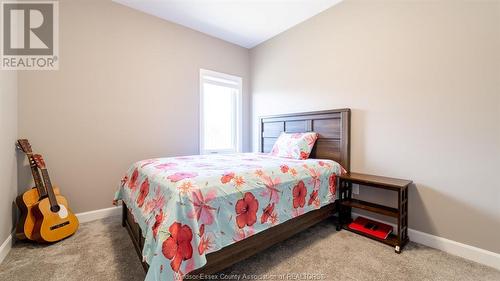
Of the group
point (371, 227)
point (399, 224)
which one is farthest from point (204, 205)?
point (371, 227)

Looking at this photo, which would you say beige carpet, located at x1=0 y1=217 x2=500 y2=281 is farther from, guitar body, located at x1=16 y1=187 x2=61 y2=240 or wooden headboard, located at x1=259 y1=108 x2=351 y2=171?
wooden headboard, located at x1=259 y1=108 x2=351 y2=171

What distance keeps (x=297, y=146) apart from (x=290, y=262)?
1.32 m

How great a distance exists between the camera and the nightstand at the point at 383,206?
1.80m

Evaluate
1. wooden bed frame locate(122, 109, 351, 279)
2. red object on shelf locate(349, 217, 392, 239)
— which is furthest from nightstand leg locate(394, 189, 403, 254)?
wooden bed frame locate(122, 109, 351, 279)

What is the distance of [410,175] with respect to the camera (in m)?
2.01

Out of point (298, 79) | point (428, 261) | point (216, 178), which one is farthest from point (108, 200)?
point (428, 261)

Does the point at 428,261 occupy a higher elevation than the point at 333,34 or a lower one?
lower

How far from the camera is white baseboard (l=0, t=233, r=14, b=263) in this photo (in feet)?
5.31

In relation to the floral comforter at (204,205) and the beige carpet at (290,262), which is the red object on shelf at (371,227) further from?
the floral comforter at (204,205)

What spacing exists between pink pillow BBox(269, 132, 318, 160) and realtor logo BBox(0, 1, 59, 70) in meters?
2.71

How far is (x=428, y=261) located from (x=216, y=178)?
5.99ft

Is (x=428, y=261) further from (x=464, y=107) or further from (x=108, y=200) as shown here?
(x=108, y=200)

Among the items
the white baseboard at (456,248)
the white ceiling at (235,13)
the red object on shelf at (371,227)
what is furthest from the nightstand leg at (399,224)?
the white ceiling at (235,13)

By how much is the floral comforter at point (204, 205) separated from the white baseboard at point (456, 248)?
0.92 m
